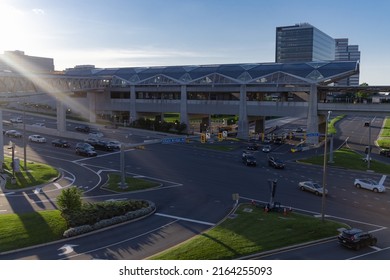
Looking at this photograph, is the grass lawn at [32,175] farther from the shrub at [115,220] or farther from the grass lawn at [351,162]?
the grass lawn at [351,162]

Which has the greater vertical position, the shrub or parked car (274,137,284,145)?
parked car (274,137,284,145)

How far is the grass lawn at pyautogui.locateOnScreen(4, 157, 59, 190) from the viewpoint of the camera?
43291 mm

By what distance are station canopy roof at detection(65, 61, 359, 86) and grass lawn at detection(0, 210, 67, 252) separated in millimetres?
58643

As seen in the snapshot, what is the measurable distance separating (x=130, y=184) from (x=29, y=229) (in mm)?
16719

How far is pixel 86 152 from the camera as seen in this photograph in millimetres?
60312

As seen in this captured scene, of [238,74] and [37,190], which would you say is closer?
[37,190]

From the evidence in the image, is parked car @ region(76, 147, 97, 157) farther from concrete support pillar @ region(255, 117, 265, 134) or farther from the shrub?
concrete support pillar @ region(255, 117, 265, 134)

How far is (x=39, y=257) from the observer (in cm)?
2359

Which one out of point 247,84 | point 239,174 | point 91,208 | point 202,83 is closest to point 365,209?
point 239,174

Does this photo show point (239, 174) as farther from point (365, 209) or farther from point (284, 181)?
point (365, 209)

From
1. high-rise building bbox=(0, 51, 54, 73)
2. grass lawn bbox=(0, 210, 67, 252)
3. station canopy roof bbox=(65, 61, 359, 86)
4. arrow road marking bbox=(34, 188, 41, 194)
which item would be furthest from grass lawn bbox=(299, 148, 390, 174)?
high-rise building bbox=(0, 51, 54, 73)

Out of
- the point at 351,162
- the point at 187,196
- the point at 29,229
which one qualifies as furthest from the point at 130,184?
the point at 351,162

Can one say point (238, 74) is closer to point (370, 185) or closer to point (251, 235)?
point (370, 185)

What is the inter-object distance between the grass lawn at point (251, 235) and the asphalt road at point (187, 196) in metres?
1.31
